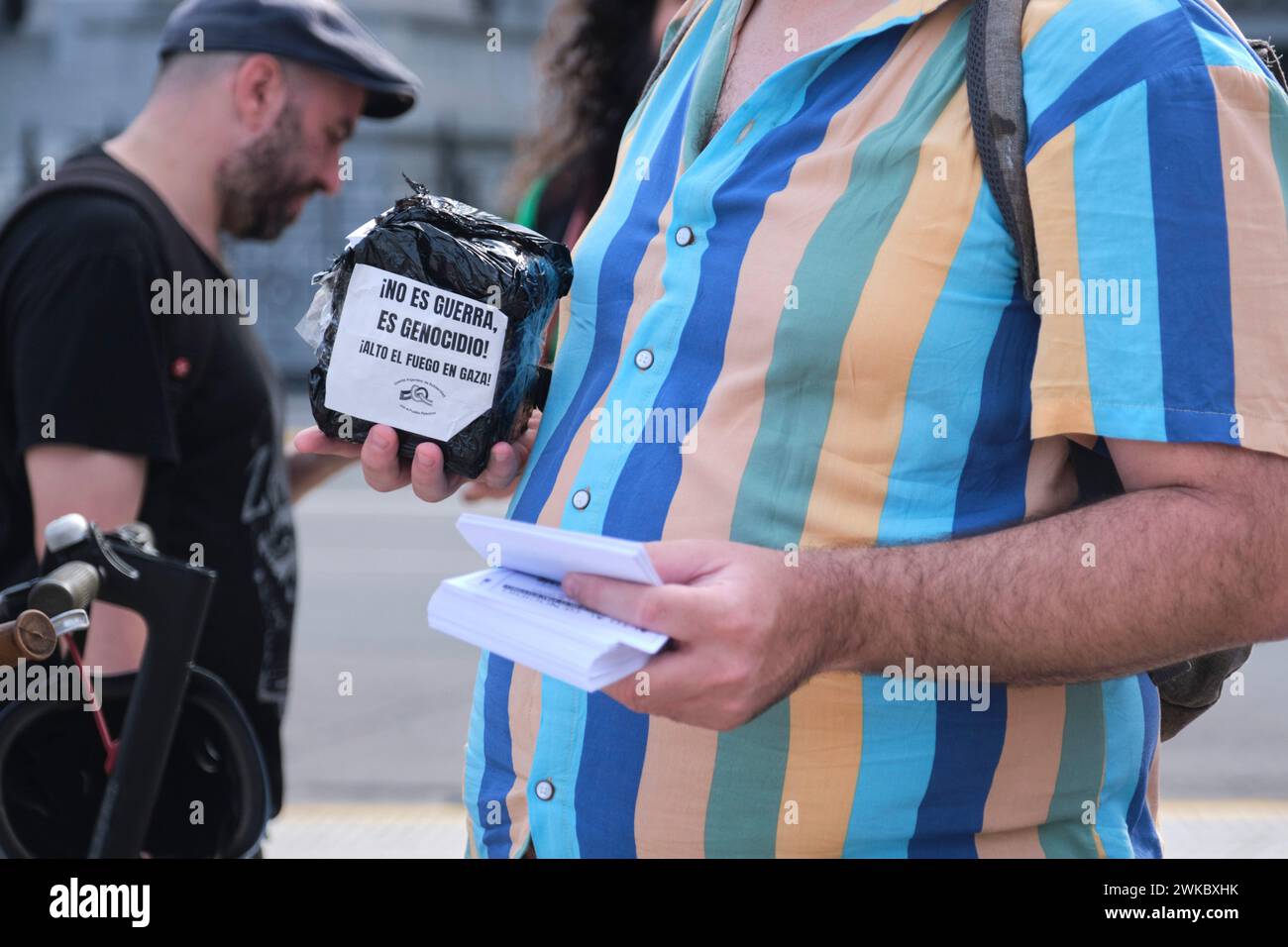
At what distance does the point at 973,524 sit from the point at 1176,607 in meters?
0.22

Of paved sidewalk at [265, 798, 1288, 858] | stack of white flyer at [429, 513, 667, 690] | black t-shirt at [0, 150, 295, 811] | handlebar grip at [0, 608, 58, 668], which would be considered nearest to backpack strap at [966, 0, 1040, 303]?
stack of white flyer at [429, 513, 667, 690]

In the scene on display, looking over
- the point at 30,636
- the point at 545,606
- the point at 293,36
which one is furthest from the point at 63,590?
the point at 293,36

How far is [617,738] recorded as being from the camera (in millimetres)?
1569

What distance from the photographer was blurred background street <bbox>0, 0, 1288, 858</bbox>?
5.23 metres

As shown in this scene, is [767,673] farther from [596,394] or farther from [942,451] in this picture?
[596,394]

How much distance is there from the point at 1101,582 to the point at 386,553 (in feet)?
30.6

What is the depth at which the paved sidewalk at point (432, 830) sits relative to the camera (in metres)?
4.75

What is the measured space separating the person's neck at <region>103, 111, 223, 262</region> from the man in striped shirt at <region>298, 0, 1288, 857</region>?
65.6 inches

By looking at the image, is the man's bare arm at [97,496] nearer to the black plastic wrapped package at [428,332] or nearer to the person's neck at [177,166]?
the person's neck at [177,166]

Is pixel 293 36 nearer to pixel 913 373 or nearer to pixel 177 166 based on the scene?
pixel 177 166

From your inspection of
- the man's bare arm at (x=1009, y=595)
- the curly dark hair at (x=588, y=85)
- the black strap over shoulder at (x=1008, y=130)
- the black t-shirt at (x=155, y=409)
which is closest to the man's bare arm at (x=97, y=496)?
the black t-shirt at (x=155, y=409)

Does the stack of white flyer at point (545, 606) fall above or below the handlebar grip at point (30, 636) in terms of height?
above

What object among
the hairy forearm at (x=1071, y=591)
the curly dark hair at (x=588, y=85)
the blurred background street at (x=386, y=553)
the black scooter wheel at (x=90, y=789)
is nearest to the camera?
the hairy forearm at (x=1071, y=591)

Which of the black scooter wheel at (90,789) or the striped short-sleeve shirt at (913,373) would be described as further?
the black scooter wheel at (90,789)
